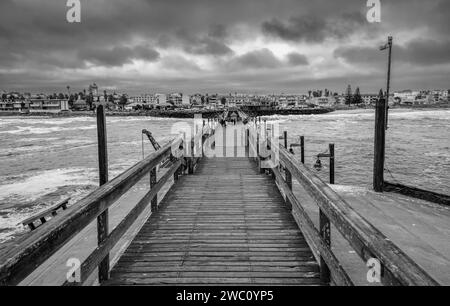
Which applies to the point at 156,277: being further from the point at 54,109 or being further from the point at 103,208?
the point at 54,109

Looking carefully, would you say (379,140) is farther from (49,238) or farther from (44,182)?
(44,182)

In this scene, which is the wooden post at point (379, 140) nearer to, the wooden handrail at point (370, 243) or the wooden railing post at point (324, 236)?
the wooden handrail at point (370, 243)

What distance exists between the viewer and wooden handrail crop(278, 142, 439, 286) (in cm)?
182

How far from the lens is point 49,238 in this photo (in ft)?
7.38

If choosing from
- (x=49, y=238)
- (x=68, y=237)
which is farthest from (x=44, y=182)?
(x=49, y=238)

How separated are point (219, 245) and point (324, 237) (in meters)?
1.51

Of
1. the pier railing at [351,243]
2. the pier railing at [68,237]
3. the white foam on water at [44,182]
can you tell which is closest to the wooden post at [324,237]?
the pier railing at [351,243]

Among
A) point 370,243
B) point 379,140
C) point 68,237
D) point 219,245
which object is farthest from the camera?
point 379,140

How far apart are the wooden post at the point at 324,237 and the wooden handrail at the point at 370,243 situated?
0.38ft

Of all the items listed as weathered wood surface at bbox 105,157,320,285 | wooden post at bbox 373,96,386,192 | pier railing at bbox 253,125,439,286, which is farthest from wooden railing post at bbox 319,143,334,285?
wooden post at bbox 373,96,386,192

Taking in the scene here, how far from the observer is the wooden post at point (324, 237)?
3.16 meters

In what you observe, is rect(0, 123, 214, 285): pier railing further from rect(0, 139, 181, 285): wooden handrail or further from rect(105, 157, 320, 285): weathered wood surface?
rect(105, 157, 320, 285): weathered wood surface
